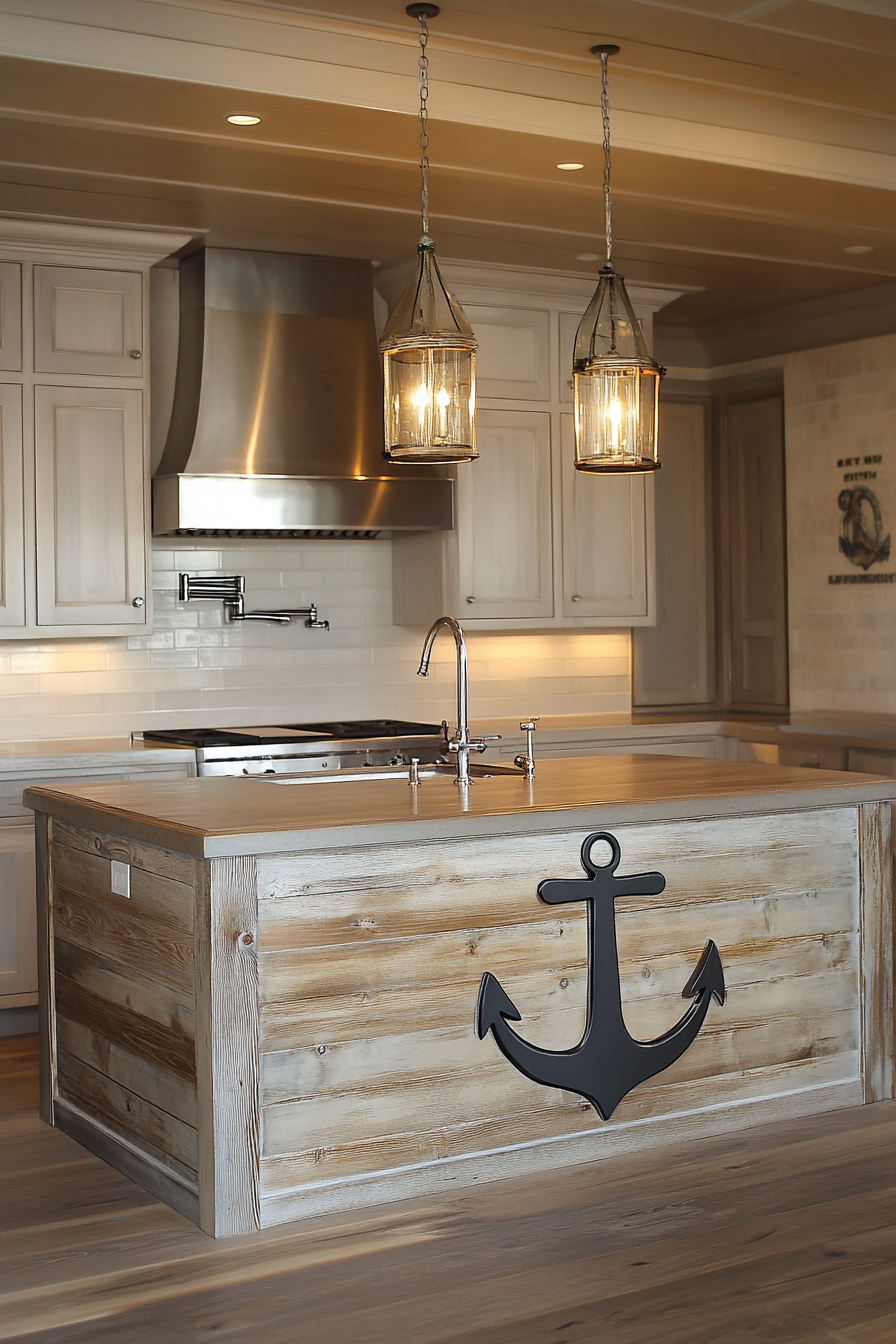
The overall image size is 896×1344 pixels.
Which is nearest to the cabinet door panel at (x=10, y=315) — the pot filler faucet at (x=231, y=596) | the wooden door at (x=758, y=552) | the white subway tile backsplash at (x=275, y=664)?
the white subway tile backsplash at (x=275, y=664)

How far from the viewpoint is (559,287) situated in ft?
19.2

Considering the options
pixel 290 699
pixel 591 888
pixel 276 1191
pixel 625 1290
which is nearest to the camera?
pixel 625 1290

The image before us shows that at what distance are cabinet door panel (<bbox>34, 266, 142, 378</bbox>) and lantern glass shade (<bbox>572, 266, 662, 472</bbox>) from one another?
2339 millimetres

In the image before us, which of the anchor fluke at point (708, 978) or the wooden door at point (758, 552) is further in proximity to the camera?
the wooden door at point (758, 552)

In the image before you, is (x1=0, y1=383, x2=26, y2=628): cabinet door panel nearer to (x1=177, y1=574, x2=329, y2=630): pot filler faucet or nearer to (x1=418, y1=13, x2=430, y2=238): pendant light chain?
(x1=177, y1=574, x2=329, y2=630): pot filler faucet

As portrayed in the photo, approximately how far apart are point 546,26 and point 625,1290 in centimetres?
304

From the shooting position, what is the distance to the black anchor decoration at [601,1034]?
317 centimetres

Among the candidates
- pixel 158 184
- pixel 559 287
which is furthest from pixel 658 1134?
pixel 559 287

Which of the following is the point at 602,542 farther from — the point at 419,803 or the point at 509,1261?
the point at 509,1261

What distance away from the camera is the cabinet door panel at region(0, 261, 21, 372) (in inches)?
192

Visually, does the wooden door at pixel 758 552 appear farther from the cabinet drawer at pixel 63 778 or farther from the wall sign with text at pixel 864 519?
the cabinet drawer at pixel 63 778

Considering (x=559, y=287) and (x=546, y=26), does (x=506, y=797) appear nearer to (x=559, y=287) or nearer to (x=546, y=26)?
(x=546, y=26)

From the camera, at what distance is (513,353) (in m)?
5.84

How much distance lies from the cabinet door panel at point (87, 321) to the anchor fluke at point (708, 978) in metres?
2.97
